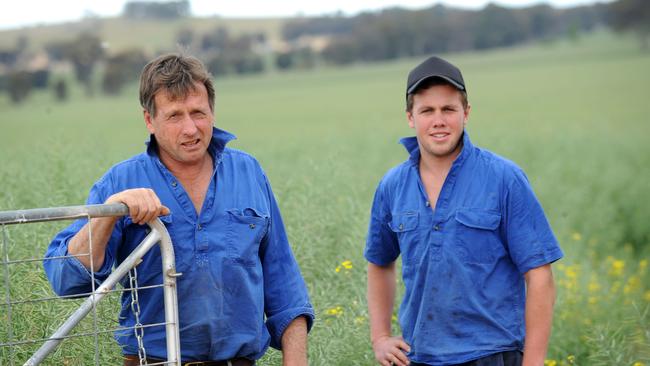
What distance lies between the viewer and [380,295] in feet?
14.3

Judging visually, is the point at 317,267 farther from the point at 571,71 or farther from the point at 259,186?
the point at 571,71

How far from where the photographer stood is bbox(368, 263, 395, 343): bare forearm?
14.2 feet

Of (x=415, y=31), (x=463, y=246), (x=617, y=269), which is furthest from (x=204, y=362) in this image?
(x=415, y=31)

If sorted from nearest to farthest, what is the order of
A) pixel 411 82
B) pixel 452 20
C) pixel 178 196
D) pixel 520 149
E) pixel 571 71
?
1. pixel 178 196
2. pixel 411 82
3. pixel 520 149
4. pixel 571 71
5. pixel 452 20

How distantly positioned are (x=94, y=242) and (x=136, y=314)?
26cm

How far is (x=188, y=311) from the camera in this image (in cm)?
357

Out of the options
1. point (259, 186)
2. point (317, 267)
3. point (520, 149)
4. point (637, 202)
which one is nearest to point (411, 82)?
point (259, 186)

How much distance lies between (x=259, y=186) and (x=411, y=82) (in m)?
0.76

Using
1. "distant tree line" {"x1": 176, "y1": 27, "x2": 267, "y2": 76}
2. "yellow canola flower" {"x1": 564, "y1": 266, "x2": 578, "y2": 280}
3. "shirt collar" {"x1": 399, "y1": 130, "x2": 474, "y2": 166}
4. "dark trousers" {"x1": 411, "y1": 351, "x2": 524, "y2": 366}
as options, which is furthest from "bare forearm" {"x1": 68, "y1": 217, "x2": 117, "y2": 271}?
"distant tree line" {"x1": 176, "y1": 27, "x2": 267, "y2": 76}

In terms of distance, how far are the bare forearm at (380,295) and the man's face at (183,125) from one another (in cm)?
109

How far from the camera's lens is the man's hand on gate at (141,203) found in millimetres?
3215

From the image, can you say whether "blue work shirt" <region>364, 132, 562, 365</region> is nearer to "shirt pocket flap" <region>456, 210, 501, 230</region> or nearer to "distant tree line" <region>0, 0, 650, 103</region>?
"shirt pocket flap" <region>456, 210, 501, 230</region>

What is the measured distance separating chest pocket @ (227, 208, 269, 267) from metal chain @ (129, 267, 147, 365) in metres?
0.34

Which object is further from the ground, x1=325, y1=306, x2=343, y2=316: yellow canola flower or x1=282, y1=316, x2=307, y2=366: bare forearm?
x1=282, y1=316, x2=307, y2=366: bare forearm
